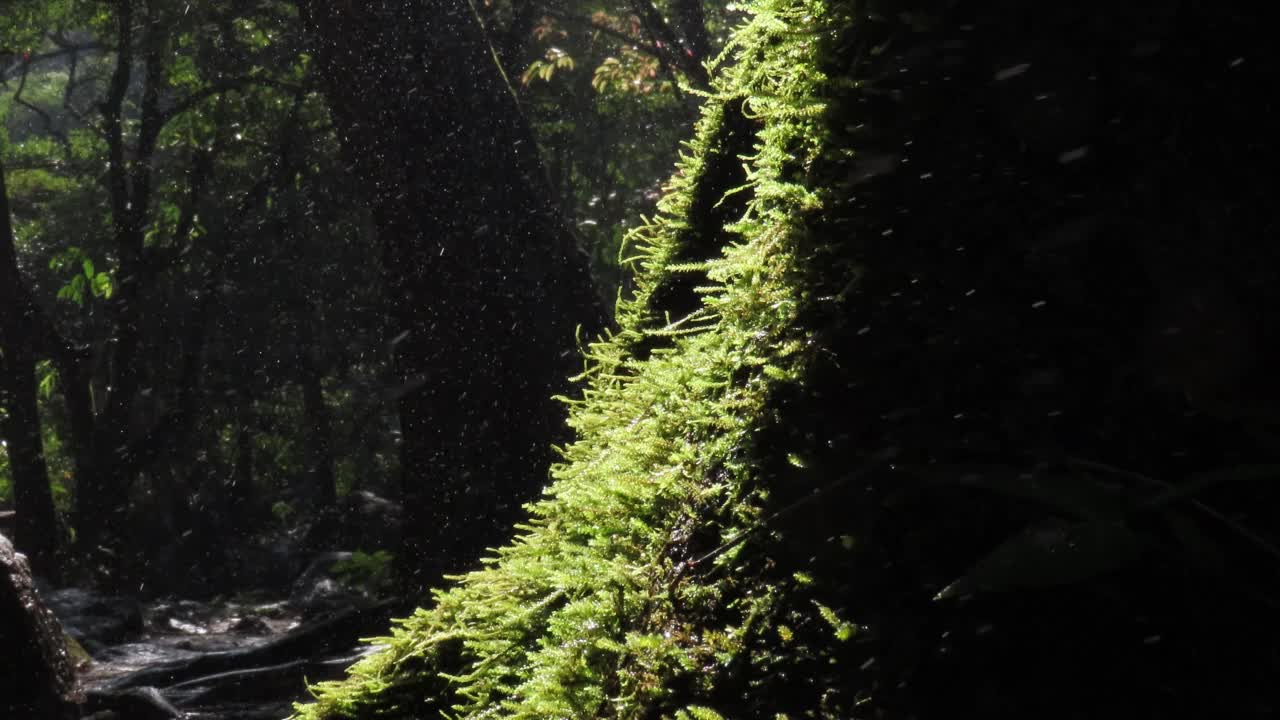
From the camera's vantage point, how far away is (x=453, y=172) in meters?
7.02

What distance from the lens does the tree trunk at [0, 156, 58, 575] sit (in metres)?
14.9

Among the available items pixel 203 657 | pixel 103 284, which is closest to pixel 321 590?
pixel 203 657

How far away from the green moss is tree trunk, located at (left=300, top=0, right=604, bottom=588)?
4702 mm

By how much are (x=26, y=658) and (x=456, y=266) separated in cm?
499

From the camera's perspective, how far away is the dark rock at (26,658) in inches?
340

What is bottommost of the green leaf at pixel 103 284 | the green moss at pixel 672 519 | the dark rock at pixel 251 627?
the dark rock at pixel 251 627

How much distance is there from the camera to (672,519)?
1359 mm

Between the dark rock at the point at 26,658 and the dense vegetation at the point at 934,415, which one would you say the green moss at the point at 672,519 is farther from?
the dark rock at the point at 26,658

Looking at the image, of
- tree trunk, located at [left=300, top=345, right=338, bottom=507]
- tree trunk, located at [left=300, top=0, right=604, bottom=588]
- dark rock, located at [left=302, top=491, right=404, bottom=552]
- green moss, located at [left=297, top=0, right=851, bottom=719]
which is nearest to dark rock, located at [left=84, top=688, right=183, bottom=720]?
tree trunk, located at [left=300, top=0, right=604, bottom=588]

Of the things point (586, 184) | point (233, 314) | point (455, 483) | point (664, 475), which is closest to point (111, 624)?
point (233, 314)

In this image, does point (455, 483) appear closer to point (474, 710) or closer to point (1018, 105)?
point (474, 710)

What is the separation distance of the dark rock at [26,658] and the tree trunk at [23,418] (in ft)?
21.5

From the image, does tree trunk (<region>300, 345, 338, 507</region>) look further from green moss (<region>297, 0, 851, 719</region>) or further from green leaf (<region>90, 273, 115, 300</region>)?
green moss (<region>297, 0, 851, 719</region>)

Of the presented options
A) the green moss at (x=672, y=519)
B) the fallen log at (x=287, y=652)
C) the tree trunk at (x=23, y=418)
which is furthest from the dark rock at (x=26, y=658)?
the green moss at (x=672, y=519)
